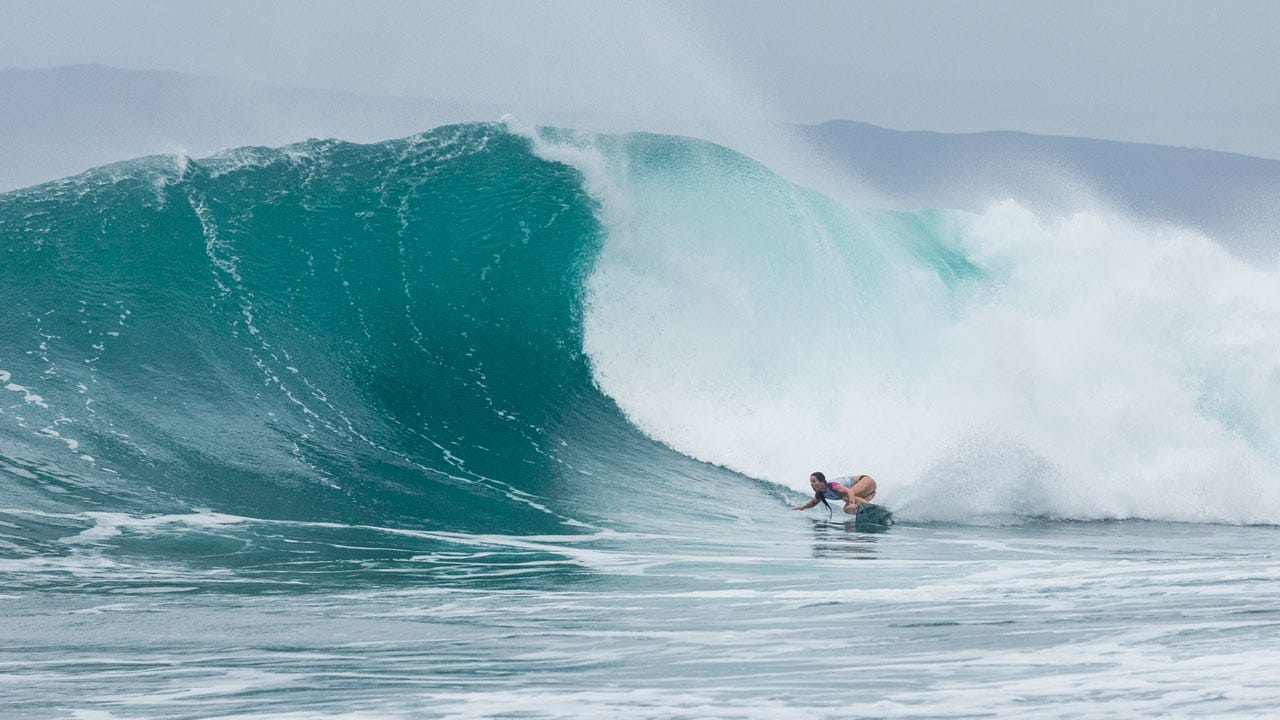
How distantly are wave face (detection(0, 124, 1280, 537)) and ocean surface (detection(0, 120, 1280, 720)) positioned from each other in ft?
0.21

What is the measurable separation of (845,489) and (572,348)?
541 centimetres

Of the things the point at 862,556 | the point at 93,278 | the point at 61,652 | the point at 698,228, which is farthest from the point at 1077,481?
the point at 93,278

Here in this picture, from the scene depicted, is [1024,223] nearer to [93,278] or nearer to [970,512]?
[970,512]

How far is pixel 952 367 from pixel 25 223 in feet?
42.1

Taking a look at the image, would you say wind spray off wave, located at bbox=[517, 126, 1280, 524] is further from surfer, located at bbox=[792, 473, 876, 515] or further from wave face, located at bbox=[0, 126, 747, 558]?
wave face, located at bbox=[0, 126, 747, 558]

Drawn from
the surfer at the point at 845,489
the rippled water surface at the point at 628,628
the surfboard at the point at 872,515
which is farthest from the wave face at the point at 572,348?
the rippled water surface at the point at 628,628

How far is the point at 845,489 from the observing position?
12102mm

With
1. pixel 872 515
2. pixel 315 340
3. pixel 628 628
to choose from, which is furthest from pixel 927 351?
pixel 628 628

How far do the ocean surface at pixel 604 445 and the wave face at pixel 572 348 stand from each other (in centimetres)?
6

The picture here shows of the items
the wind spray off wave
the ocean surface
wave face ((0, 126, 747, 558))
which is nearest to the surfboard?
the ocean surface

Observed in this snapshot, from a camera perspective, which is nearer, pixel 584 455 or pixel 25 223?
pixel 584 455

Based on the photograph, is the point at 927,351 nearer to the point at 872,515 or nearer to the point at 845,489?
the point at 845,489

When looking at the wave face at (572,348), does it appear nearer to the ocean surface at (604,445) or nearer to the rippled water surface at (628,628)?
the ocean surface at (604,445)

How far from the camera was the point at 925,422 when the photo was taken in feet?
48.8
